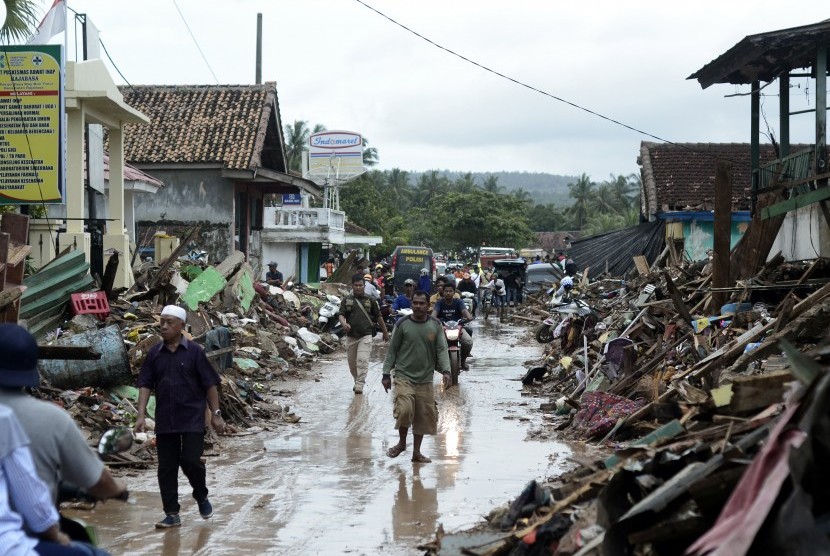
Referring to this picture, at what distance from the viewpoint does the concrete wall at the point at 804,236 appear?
1738cm

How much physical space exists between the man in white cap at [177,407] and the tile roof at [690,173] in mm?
26210

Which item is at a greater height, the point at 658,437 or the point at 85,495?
the point at 85,495

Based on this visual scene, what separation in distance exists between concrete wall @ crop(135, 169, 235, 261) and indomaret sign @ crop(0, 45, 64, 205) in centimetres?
1742

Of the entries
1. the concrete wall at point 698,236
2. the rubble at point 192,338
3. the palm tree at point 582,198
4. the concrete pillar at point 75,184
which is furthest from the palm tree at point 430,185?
the concrete pillar at point 75,184

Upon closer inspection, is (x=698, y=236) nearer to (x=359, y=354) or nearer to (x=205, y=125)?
(x=205, y=125)

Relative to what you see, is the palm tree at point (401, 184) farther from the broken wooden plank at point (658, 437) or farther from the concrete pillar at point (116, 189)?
the broken wooden plank at point (658, 437)

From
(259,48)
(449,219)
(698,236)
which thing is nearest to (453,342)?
(698,236)

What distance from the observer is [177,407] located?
8617mm

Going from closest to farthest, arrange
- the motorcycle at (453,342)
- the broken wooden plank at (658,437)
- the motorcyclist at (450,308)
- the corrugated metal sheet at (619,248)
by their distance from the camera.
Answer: the broken wooden plank at (658,437), the motorcycle at (453,342), the motorcyclist at (450,308), the corrugated metal sheet at (619,248)

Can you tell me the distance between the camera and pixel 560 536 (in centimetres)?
652

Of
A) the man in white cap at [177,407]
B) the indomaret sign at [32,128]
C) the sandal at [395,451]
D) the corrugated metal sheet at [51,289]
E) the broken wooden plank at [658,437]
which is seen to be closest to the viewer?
the broken wooden plank at [658,437]

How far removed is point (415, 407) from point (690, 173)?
2639cm

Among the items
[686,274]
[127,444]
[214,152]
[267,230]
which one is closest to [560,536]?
[127,444]

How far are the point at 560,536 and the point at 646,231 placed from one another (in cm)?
2547
